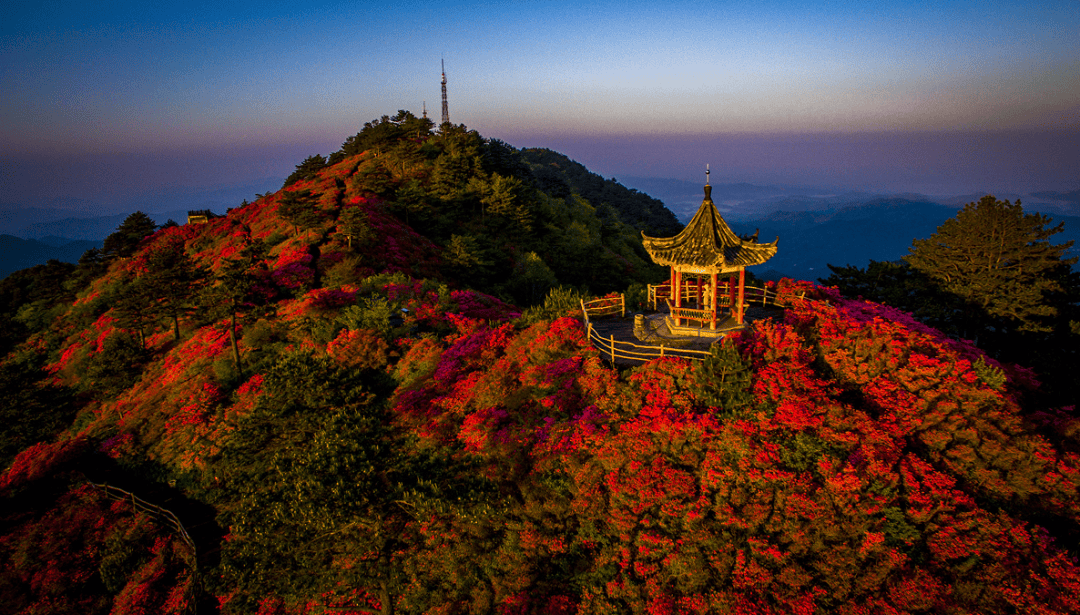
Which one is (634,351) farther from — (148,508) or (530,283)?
(530,283)

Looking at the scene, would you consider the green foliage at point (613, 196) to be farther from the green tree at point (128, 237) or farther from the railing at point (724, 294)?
the railing at point (724, 294)

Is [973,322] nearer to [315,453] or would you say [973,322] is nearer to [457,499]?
[457,499]

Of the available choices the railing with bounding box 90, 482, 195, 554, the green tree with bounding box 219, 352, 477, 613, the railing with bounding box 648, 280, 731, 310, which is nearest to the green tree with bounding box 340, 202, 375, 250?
the railing with bounding box 90, 482, 195, 554

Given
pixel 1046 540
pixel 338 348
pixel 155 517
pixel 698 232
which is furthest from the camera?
pixel 338 348

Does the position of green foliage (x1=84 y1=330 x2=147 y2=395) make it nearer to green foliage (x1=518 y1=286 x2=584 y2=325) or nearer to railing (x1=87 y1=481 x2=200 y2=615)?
railing (x1=87 y1=481 x2=200 y2=615)

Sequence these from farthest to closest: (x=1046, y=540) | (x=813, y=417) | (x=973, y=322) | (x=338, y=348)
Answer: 1. (x=973, y=322)
2. (x=338, y=348)
3. (x=813, y=417)
4. (x=1046, y=540)

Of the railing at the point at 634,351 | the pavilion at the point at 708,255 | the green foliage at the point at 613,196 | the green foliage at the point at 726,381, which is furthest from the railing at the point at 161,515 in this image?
the green foliage at the point at 613,196

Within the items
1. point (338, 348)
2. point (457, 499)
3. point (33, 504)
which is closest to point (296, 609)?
point (457, 499)
